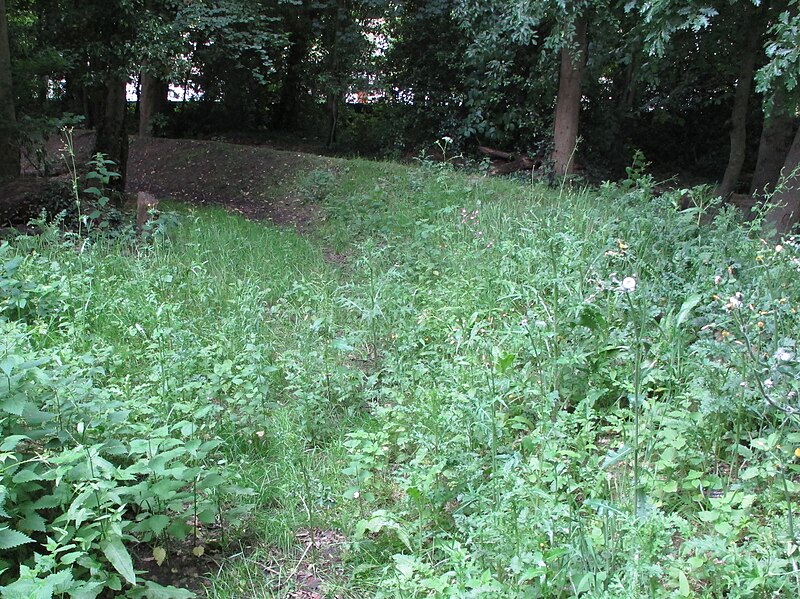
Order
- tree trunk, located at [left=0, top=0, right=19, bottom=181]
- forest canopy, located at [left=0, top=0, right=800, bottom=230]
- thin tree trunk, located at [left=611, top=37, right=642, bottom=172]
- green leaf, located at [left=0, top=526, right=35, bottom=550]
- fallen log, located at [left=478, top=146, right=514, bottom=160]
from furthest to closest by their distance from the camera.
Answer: thin tree trunk, located at [left=611, top=37, right=642, bottom=172], fallen log, located at [left=478, top=146, right=514, bottom=160], forest canopy, located at [left=0, top=0, right=800, bottom=230], tree trunk, located at [left=0, top=0, right=19, bottom=181], green leaf, located at [left=0, top=526, right=35, bottom=550]

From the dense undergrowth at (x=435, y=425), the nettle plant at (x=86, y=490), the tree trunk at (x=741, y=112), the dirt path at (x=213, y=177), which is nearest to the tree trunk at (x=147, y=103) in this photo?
the dirt path at (x=213, y=177)

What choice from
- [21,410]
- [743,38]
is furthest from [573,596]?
[743,38]

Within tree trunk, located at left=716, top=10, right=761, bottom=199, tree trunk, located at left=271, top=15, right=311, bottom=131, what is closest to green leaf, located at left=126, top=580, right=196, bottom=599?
tree trunk, located at left=716, top=10, right=761, bottom=199

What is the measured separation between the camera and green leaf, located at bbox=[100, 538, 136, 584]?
2.09 metres

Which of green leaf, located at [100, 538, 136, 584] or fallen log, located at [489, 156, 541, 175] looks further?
fallen log, located at [489, 156, 541, 175]

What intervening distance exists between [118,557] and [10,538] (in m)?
0.34

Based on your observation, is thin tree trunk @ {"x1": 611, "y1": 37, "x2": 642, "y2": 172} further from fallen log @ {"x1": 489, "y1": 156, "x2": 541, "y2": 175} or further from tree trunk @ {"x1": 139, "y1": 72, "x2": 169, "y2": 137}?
tree trunk @ {"x1": 139, "y1": 72, "x2": 169, "y2": 137}

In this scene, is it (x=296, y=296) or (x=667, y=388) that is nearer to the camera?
(x=667, y=388)

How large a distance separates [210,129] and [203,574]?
17.6m

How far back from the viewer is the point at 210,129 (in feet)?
60.1

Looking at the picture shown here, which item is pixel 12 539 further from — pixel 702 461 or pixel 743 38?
pixel 743 38

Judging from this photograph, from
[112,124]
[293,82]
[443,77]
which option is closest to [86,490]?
[112,124]

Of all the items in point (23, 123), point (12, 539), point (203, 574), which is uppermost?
point (23, 123)

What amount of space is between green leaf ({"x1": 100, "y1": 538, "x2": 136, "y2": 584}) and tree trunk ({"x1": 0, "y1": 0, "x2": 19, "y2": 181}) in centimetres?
747
